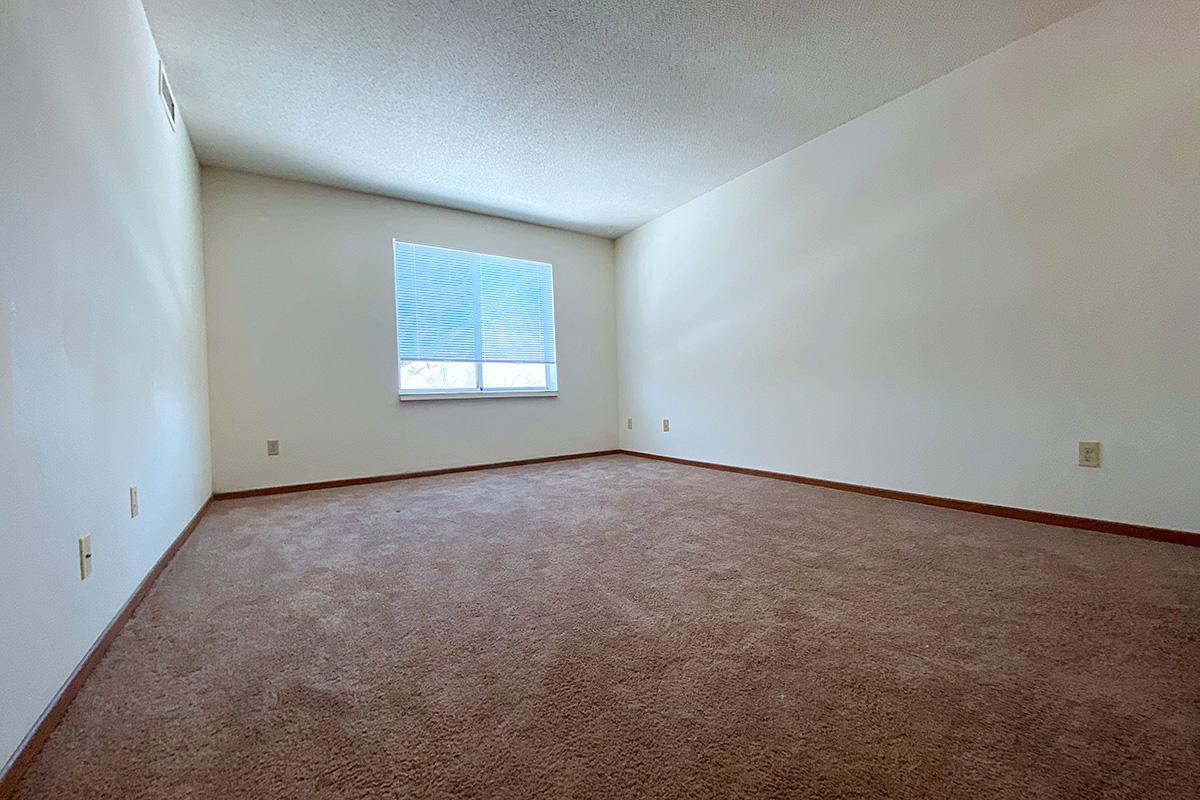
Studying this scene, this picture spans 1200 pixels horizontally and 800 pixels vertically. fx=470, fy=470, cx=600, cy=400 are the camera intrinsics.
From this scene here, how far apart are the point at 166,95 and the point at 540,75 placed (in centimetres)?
185

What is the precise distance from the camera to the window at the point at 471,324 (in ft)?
13.0

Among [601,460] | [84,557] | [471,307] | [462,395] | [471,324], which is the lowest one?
[601,460]

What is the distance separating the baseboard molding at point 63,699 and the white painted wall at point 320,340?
187 cm

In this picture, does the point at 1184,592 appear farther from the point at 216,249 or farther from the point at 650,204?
the point at 216,249

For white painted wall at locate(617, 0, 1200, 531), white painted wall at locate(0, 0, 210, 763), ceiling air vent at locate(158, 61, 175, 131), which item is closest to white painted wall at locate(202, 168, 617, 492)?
ceiling air vent at locate(158, 61, 175, 131)

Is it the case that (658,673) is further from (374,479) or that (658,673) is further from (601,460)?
(601,460)

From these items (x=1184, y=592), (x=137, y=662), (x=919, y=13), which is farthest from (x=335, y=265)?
(x=1184, y=592)

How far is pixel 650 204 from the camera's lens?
4203 mm

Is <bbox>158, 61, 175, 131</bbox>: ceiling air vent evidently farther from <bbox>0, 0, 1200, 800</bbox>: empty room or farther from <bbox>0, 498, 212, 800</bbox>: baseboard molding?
<bbox>0, 498, 212, 800</bbox>: baseboard molding

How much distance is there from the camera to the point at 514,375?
454 cm

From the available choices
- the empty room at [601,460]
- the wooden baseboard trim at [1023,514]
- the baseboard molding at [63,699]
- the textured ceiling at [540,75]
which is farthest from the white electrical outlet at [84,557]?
the wooden baseboard trim at [1023,514]

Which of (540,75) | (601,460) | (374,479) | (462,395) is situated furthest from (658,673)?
(601,460)

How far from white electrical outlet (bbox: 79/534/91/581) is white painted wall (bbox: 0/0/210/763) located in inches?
1.2

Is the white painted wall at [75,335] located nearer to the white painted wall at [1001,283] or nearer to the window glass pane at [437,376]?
the window glass pane at [437,376]
